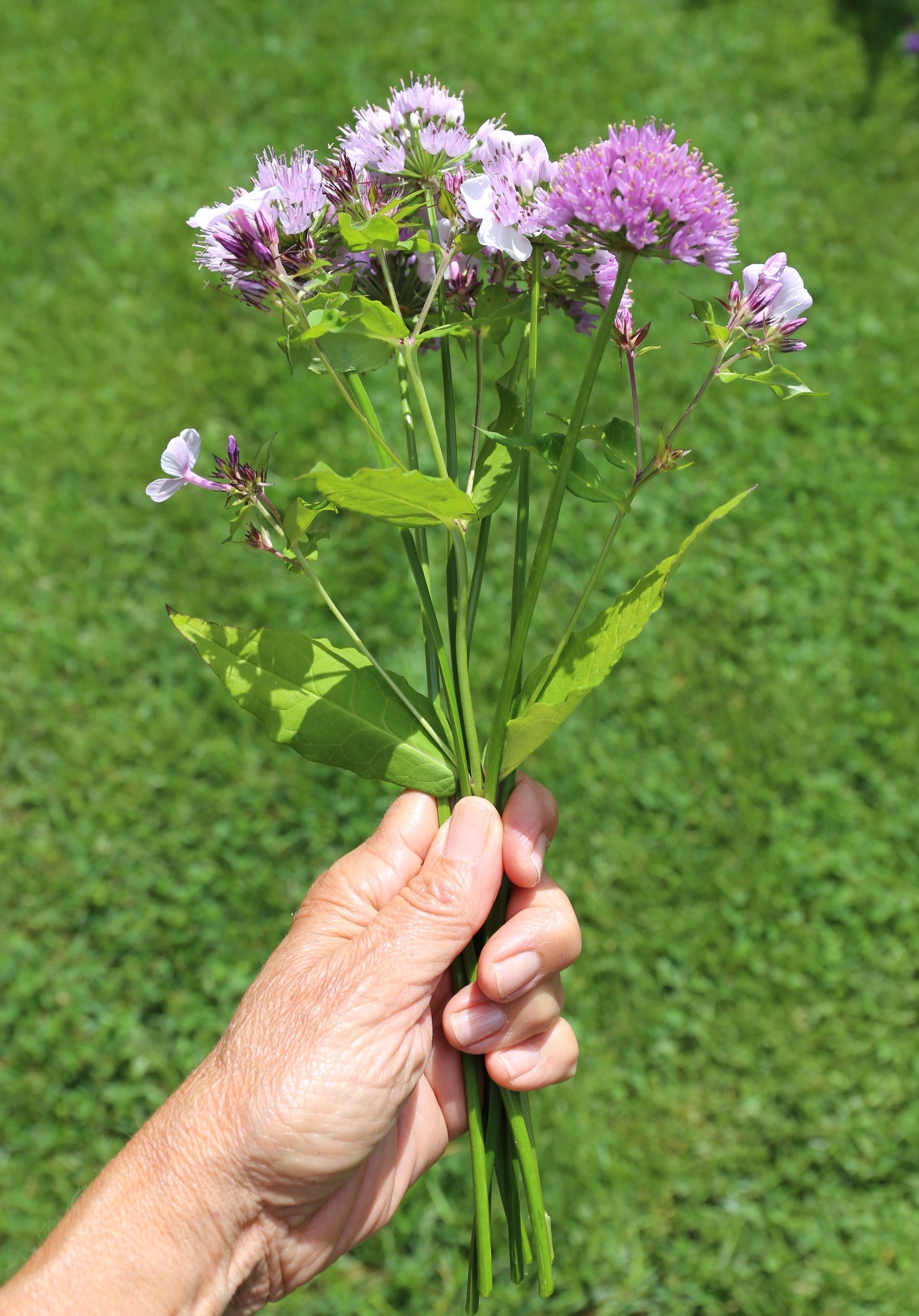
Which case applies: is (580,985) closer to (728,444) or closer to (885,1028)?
(885,1028)

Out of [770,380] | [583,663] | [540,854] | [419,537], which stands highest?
[770,380]

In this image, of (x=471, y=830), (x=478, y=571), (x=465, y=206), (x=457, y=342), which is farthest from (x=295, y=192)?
(x=471, y=830)

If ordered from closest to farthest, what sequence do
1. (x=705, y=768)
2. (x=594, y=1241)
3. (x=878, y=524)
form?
(x=594, y=1241), (x=705, y=768), (x=878, y=524)

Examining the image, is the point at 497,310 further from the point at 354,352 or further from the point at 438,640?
the point at 438,640

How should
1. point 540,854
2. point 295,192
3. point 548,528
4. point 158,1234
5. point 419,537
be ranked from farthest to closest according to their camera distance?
1. point 540,854
2. point 419,537
3. point 158,1234
4. point 548,528
5. point 295,192

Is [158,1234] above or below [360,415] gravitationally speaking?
below

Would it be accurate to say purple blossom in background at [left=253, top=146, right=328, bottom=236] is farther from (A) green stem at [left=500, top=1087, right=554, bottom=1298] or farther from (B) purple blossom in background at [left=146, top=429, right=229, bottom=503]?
(A) green stem at [left=500, top=1087, right=554, bottom=1298]

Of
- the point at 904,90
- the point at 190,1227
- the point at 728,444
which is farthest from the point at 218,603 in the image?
the point at 904,90
